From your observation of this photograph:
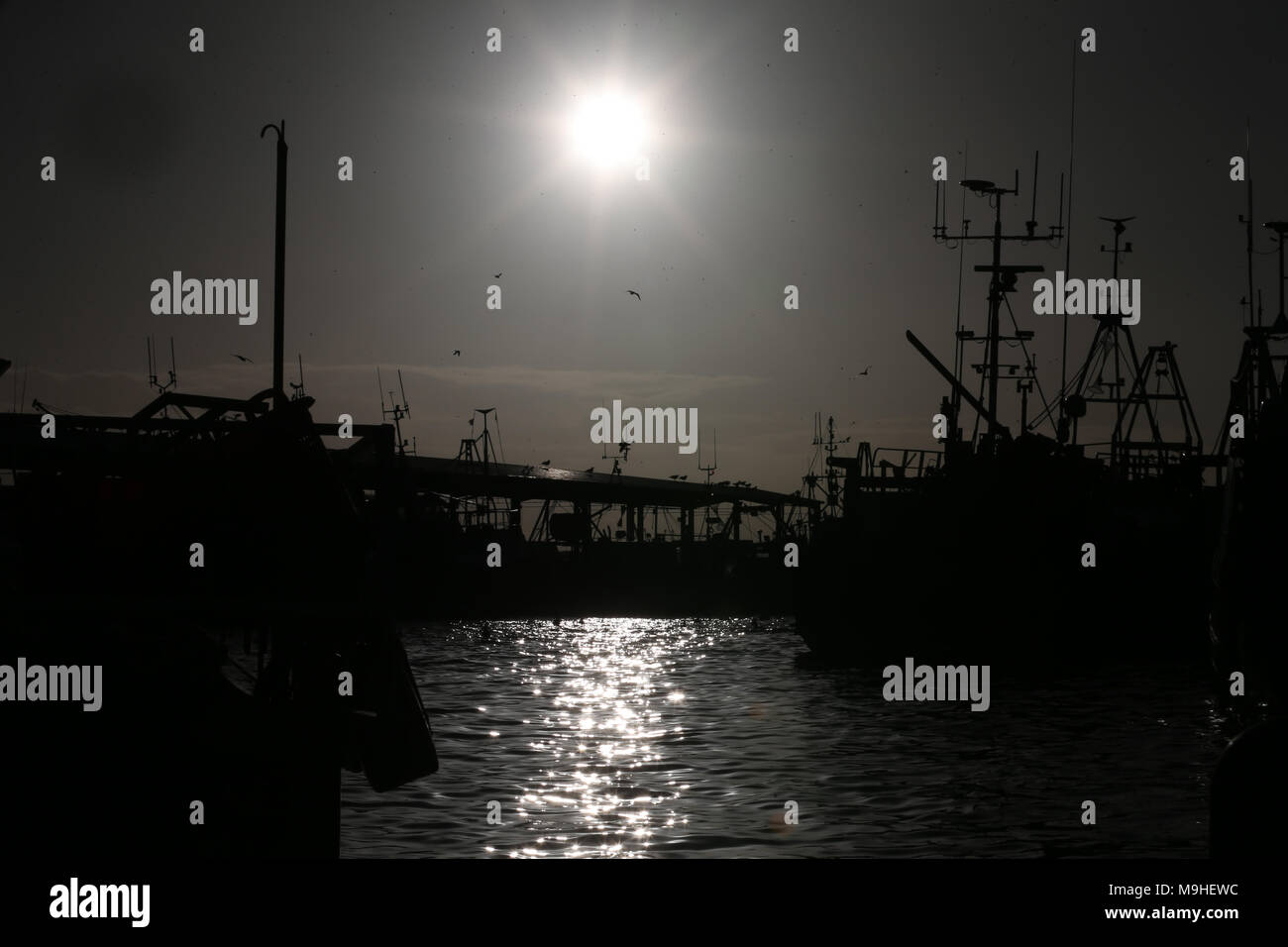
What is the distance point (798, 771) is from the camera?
109 feet

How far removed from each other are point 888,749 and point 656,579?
430 feet

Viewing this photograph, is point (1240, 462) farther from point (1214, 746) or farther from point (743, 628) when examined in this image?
point (743, 628)

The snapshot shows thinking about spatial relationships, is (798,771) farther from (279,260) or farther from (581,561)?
(581,561)

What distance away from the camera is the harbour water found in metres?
23.5

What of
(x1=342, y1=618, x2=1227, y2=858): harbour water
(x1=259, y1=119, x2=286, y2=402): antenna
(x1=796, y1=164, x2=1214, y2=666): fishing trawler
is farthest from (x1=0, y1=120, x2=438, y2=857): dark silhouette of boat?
(x1=796, y1=164, x2=1214, y2=666): fishing trawler

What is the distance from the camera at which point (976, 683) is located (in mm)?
54906

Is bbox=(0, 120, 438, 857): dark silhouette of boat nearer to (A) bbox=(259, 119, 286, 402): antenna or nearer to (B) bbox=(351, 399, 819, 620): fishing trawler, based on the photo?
(A) bbox=(259, 119, 286, 402): antenna

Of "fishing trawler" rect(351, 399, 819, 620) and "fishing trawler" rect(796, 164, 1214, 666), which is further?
"fishing trawler" rect(351, 399, 819, 620)

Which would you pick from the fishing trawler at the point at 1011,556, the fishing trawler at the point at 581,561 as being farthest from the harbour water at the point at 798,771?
the fishing trawler at the point at 581,561

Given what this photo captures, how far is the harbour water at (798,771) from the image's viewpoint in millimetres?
23453

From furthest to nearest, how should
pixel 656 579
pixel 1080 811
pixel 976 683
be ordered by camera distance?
pixel 656 579 < pixel 976 683 < pixel 1080 811

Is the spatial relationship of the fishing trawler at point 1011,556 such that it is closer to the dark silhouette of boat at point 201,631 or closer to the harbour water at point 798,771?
the harbour water at point 798,771

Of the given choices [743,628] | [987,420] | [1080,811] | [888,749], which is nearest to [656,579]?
[743,628]

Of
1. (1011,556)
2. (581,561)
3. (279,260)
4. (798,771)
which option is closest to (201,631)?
(279,260)
